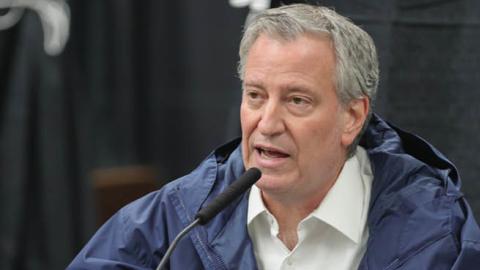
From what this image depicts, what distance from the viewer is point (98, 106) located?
413cm

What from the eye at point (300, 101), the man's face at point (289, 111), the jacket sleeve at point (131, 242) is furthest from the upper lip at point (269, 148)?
the jacket sleeve at point (131, 242)

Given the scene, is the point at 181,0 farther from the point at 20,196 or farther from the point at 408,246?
the point at 408,246

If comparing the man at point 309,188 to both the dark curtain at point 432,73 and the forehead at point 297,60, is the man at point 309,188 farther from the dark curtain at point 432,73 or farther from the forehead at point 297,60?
the dark curtain at point 432,73

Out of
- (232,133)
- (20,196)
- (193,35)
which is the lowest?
(20,196)

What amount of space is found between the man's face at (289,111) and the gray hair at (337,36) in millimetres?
16

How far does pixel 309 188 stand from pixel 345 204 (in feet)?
0.31

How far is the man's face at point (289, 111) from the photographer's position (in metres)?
2.54

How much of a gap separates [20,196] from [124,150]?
1.33 feet

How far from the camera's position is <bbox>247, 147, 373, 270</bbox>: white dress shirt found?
2639mm

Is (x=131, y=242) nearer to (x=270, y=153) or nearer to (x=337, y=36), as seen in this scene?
(x=270, y=153)

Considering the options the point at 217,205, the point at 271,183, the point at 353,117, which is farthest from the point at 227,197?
the point at 353,117

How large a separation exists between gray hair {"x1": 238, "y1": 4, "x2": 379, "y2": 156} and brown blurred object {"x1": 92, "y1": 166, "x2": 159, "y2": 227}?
64.4 inches

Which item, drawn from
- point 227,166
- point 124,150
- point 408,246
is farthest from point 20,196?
point 408,246

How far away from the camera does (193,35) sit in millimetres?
4066
